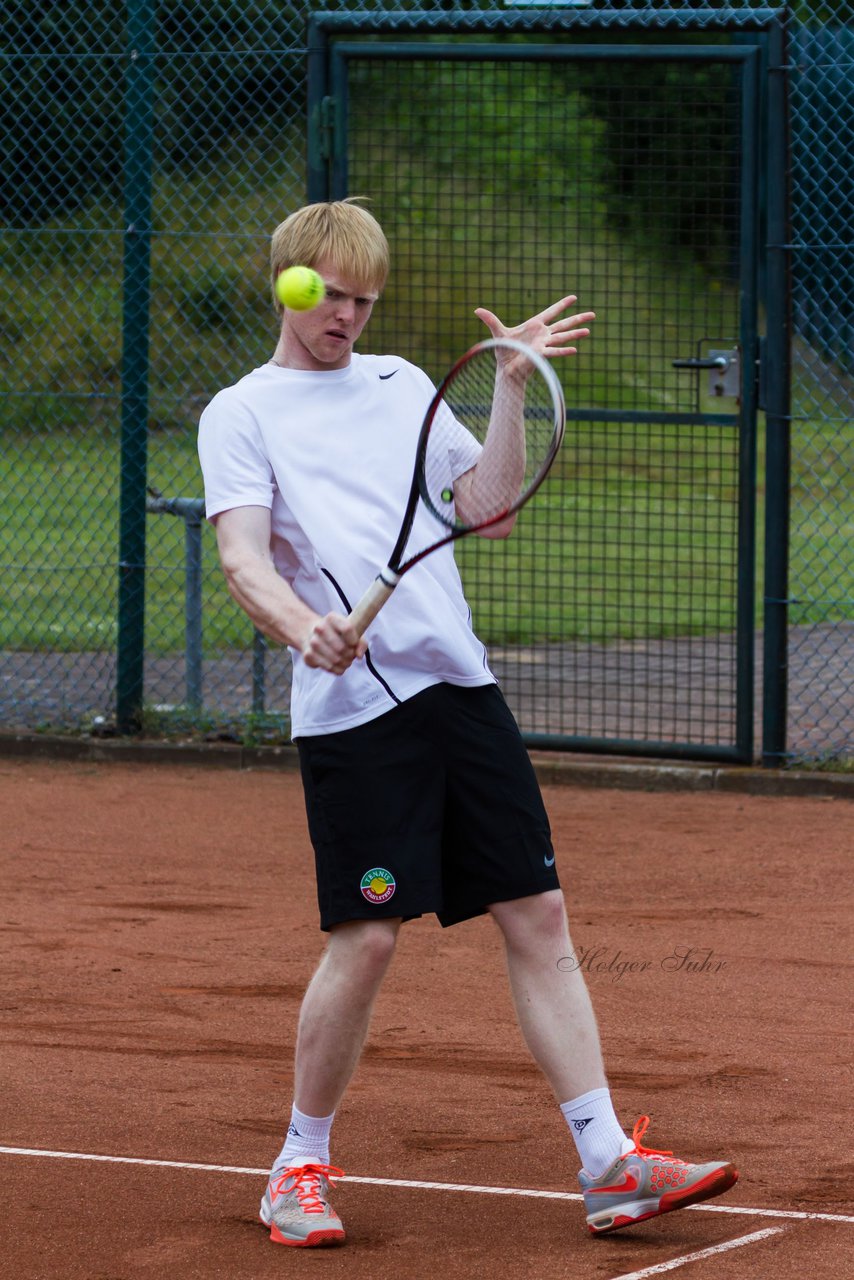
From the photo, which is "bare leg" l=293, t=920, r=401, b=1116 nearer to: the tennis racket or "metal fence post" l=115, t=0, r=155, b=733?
the tennis racket

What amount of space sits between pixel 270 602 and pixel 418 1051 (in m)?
1.60

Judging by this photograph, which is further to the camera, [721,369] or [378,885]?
[721,369]

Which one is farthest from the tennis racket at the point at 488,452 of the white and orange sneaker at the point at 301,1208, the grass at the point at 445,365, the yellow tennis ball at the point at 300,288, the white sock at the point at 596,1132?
the grass at the point at 445,365

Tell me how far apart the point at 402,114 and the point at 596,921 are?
3385 mm

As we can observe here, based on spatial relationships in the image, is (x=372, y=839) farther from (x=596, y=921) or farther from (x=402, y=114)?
(x=402, y=114)

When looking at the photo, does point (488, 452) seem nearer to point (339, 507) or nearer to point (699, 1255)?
point (339, 507)

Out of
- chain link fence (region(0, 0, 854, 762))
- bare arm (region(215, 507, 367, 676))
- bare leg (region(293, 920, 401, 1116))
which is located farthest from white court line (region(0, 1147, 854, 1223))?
chain link fence (region(0, 0, 854, 762))

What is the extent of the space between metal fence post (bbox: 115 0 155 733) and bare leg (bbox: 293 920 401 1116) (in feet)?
14.5

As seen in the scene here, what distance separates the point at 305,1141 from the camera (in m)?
3.36

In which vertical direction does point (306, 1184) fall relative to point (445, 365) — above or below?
below

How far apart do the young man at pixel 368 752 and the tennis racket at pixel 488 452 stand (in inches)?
2.3

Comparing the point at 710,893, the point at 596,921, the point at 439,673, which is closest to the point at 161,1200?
the point at 439,673

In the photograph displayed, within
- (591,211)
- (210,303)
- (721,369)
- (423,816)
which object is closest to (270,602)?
(423,816)

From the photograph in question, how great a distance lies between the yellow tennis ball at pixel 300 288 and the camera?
3170mm
